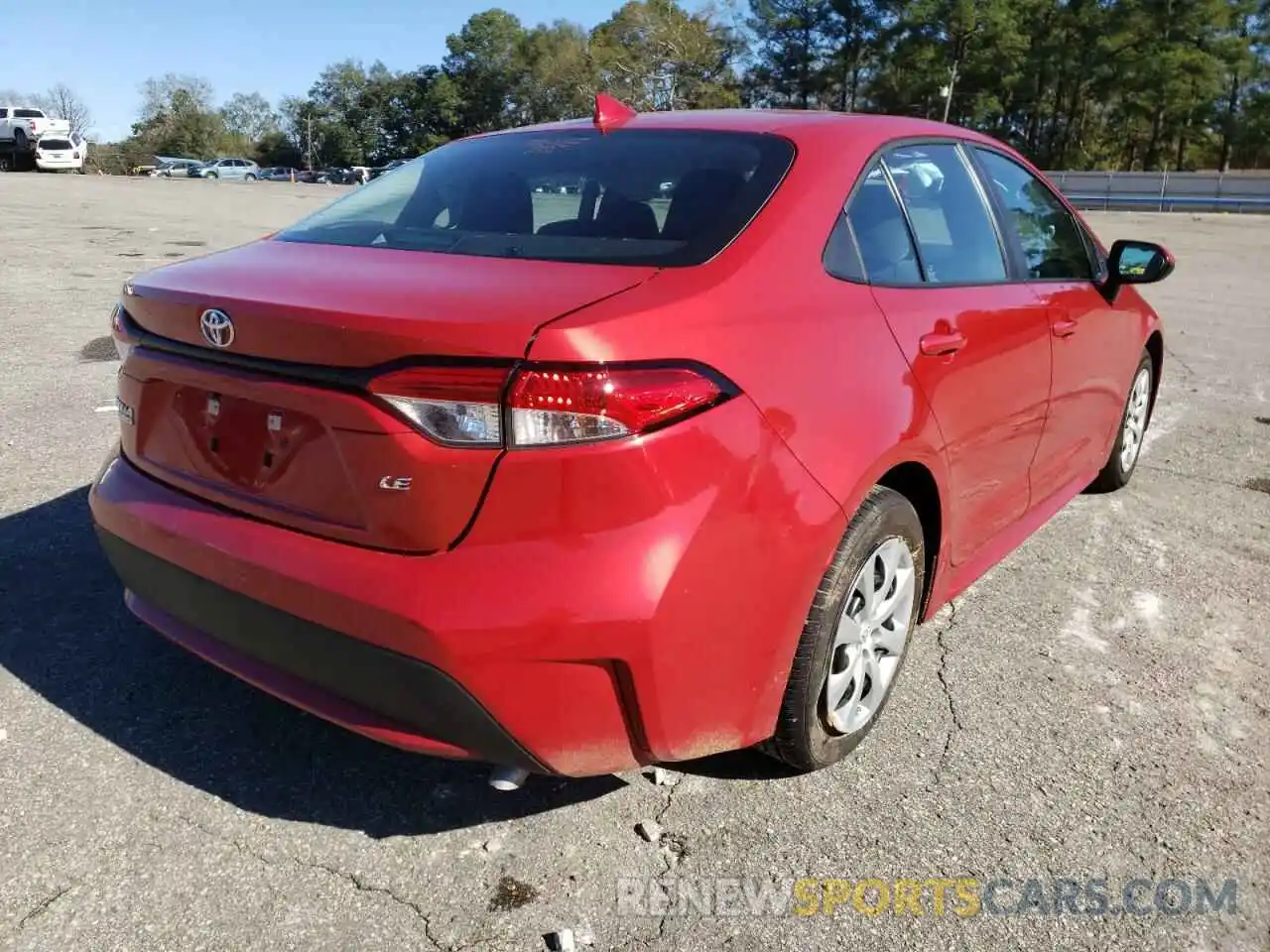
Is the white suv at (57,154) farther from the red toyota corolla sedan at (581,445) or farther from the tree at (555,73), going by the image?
the red toyota corolla sedan at (581,445)

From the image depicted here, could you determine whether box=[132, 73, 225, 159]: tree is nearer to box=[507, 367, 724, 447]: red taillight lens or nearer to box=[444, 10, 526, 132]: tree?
box=[444, 10, 526, 132]: tree

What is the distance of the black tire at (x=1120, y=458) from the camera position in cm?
454

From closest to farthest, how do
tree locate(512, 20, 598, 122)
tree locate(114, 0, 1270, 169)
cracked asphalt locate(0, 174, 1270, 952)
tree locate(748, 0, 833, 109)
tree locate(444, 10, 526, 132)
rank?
cracked asphalt locate(0, 174, 1270, 952), tree locate(114, 0, 1270, 169), tree locate(748, 0, 833, 109), tree locate(512, 20, 598, 122), tree locate(444, 10, 526, 132)

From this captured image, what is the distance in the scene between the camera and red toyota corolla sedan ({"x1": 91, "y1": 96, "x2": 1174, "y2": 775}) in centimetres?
184

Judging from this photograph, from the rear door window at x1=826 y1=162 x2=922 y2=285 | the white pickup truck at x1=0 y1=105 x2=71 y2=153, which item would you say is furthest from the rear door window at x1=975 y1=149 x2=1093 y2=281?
the white pickup truck at x1=0 y1=105 x2=71 y2=153

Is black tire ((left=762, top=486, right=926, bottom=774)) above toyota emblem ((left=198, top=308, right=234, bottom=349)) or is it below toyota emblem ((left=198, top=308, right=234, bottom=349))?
below

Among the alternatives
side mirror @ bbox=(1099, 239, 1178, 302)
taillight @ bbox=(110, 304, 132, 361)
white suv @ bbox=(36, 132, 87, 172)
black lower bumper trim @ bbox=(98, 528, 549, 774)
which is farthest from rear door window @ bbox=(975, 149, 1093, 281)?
white suv @ bbox=(36, 132, 87, 172)

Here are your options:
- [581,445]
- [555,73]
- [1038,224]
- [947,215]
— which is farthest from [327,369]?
[555,73]

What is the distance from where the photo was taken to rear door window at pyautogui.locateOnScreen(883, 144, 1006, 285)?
2.81m

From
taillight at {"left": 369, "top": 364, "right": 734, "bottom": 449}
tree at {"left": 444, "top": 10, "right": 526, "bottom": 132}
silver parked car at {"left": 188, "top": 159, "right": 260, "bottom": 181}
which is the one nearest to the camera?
taillight at {"left": 369, "top": 364, "right": 734, "bottom": 449}

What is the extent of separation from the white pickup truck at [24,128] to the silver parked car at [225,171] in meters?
14.7

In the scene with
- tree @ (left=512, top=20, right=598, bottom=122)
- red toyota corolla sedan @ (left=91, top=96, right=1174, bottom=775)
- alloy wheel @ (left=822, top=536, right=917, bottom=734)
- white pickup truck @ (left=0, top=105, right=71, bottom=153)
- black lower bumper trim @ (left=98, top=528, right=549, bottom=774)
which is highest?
tree @ (left=512, top=20, right=598, bottom=122)

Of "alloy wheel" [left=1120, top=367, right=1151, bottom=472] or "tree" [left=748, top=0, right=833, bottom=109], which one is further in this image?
"tree" [left=748, top=0, right=833, bottom=109]

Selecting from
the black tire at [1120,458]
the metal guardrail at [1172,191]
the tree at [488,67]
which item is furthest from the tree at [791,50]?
the black tire at [1120,458]
